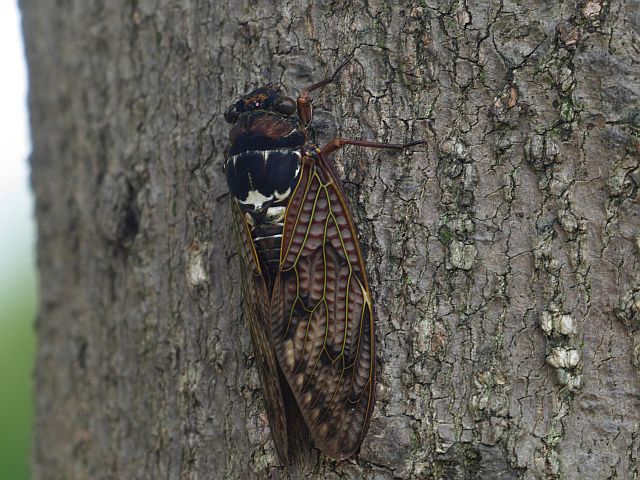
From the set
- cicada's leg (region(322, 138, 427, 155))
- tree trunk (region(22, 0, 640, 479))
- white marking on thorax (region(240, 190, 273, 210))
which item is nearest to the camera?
tree trunk (region(22, 0, 640, 479))

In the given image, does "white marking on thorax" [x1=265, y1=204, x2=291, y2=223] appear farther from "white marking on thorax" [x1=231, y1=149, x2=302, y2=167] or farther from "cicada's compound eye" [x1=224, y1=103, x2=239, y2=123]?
"cicada's compound eye" [x1=224, y1=103, x2=239, y2=123]

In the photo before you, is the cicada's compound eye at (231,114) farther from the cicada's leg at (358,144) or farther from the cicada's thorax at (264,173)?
the cicada's leg at (358,144)

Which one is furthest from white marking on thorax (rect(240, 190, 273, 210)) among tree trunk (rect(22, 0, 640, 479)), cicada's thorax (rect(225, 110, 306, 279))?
tree trunk (rect(22, 0, 640, 479))

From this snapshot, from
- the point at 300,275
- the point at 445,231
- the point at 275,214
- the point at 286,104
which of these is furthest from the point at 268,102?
the point at 445,231

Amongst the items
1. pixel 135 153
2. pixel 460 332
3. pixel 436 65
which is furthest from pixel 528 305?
pixel 135 153

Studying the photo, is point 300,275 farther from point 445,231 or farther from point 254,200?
point 445,231

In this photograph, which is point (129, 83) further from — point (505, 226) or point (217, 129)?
point (505, 226)
